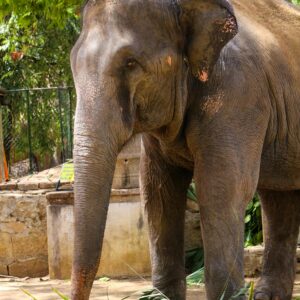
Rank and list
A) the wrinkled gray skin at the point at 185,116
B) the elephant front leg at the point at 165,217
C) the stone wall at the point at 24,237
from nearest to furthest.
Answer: the wrinkled gray skin at the point at 185,116
the elephant front leg at the point at 165,217
the stone wall at the point at 24,237

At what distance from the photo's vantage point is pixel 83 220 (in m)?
4.81

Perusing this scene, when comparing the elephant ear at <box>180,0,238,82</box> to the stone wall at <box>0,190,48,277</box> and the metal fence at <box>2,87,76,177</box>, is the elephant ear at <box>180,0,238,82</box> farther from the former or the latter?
the metal fence at <box>2,87,76,177</box>

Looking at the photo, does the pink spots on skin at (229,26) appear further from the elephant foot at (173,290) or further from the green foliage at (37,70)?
the green foliage at (37,70)

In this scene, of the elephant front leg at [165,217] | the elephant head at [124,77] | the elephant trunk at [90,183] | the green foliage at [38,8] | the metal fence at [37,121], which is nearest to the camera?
the elephant trunk at [90,183]

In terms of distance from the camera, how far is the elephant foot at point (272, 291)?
6.99m

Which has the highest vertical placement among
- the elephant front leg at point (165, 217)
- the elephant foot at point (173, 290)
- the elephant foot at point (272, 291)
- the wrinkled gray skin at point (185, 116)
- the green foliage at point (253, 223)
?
the wrinkled gray skin at point (185, 116)

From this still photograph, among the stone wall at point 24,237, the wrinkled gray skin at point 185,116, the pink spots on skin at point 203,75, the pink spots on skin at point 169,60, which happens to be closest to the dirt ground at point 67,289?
the stone wall at point 24,237

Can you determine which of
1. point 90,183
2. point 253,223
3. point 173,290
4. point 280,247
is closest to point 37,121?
point 253,223

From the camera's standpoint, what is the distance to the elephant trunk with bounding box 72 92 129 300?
4750mm

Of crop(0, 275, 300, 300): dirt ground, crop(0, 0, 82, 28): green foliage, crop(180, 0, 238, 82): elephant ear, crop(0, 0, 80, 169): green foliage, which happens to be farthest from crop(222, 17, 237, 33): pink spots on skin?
crop(0, 0, 80, 169): green foliage

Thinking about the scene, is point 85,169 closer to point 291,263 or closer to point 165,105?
point 165,105

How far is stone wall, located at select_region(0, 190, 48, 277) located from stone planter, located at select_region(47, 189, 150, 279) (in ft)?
2.06

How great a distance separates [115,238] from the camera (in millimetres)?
9484

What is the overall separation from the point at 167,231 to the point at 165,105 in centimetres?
107
